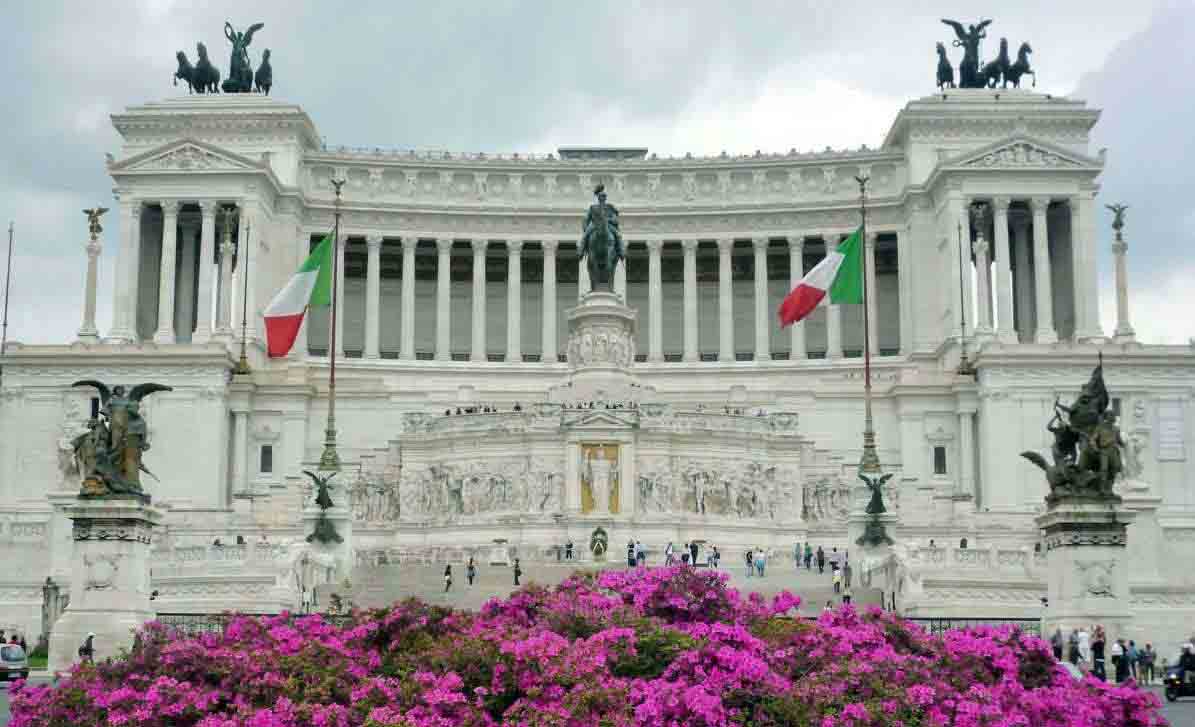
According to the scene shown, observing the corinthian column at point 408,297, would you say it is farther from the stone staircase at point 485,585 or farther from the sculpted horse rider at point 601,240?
the stone staircase at point 485,585

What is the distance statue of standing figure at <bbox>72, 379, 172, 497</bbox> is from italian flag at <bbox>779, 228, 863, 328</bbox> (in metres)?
36.8

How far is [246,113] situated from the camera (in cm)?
10006

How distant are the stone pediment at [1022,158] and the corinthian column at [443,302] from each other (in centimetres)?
3214

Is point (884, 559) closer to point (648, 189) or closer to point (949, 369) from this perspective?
point (949, 369)

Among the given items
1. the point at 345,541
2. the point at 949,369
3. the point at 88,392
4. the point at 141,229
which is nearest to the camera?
the point at 345,541

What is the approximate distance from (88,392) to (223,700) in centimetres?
6339

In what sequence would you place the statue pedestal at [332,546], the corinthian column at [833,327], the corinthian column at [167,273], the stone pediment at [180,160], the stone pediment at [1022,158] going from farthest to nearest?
the corinthian column at [833,327] → the stone pediment at [180,160] → the stone pediment at [1022,158] → the corinthian column at [167,273] → the statue pedestal at [332,546]

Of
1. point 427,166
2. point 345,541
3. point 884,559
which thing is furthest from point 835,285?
point 427,166

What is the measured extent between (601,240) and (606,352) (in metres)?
5.23

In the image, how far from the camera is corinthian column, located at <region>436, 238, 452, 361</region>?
101 metres

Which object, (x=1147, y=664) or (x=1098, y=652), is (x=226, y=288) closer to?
(x=1147, y=664)

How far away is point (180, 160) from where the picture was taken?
95.6 metres

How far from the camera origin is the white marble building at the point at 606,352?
6725 cm

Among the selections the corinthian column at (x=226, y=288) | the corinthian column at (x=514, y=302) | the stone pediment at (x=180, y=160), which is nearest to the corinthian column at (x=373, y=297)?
the corinthian column at (x=514, y=302)
